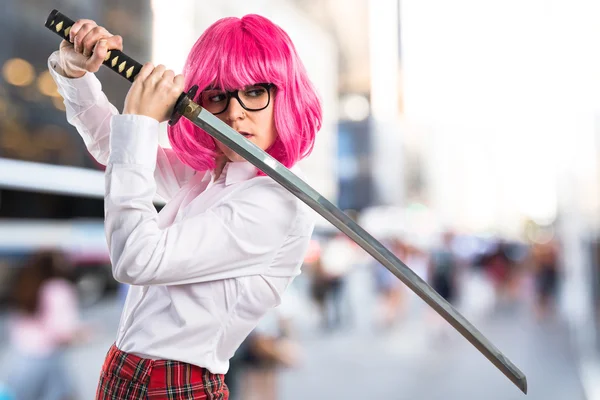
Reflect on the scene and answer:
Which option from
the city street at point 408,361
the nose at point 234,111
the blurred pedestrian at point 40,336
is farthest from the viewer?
the city street at point 408,361

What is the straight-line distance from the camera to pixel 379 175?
6.91 meters

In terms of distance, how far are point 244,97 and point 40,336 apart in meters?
1.91

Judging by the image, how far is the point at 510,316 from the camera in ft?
21.9

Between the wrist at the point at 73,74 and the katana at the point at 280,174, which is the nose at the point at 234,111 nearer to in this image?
the katana at the point at 280,174

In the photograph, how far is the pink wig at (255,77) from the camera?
710 millimetres

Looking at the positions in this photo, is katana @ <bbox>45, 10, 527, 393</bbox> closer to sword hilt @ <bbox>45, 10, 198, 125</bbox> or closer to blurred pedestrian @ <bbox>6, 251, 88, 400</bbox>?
sword hilt @ <bbox>45, 10, 198, 125</bbox>

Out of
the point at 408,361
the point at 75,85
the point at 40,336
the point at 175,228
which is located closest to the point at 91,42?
the point at 75,85

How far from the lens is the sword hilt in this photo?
2.03 ft

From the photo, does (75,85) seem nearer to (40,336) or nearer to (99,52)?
(99,52)

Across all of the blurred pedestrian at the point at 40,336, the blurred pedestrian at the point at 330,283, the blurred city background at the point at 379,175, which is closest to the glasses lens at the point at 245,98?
the blurred city background at the point at 379,175

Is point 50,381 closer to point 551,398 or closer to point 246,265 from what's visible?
point 246,265

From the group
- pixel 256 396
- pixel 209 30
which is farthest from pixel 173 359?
pixel 256 396

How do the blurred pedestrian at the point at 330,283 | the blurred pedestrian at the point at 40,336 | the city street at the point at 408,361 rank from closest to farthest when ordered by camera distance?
the blurred pedestrian at the point at 40,336 → the city street at the point at 408,361 → the blurred pedestrian at the point at 330,283

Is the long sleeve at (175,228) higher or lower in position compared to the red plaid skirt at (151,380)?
higher
